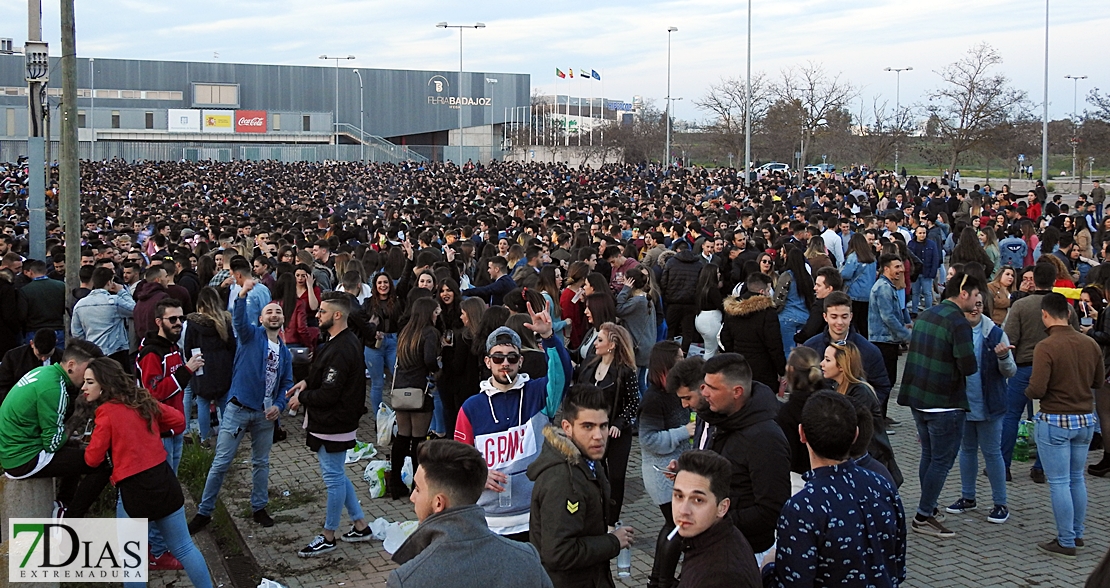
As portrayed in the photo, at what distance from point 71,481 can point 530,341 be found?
3417mm

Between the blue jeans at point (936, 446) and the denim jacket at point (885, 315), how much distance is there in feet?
7.22

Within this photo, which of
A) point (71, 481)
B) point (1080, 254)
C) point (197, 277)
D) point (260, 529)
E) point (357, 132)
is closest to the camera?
point (71, 481)

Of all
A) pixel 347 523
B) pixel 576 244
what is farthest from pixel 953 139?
pixel 347 523

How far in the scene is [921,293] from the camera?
15891 mm

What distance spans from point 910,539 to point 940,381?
1186 mm

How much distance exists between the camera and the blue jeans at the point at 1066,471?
6.97 meters

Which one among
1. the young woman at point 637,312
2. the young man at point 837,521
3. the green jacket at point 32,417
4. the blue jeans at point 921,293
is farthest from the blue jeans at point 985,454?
the blue jeans at point 921,293

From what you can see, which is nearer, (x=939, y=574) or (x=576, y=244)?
(x=939, y=574)

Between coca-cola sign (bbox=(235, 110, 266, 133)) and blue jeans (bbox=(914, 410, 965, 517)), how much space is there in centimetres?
8566

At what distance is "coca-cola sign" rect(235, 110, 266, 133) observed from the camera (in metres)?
86.6

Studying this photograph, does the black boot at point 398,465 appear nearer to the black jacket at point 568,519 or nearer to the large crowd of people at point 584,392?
the large crowd of people at point 584,392

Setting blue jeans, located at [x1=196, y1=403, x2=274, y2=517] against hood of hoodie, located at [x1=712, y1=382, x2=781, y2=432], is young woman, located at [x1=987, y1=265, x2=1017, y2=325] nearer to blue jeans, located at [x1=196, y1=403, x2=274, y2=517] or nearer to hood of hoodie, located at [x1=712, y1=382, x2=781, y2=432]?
hood of hoodie, located at [x1=712, y1=382, x2=781, y2=432]

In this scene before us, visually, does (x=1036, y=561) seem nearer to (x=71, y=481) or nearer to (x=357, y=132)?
(x=71, y=481)

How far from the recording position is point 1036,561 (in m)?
6.96
